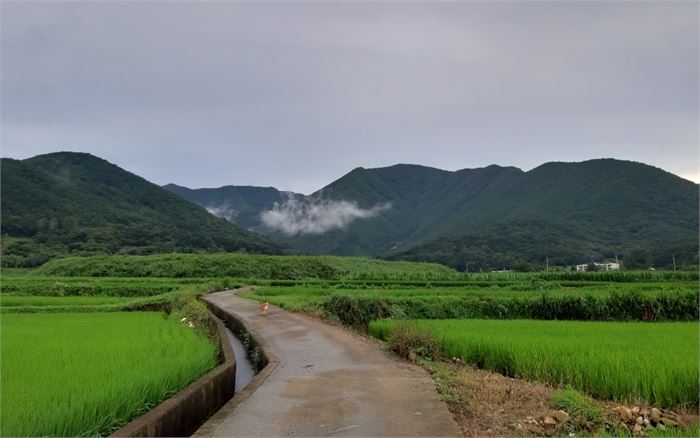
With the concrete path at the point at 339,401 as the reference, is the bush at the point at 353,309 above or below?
below

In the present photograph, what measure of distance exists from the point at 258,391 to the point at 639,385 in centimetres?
540

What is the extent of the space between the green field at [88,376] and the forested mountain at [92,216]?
8610cm

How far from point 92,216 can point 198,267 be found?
57969 mm

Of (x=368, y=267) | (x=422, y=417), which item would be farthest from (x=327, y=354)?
(x=368, y=267)

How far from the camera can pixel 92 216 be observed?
108 meters

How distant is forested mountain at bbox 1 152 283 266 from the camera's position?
93.6 metres

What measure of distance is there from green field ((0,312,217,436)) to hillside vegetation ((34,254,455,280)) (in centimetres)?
4882

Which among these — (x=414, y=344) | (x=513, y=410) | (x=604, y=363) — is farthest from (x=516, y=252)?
(x=513, y=410)

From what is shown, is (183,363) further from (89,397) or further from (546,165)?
(546,165)

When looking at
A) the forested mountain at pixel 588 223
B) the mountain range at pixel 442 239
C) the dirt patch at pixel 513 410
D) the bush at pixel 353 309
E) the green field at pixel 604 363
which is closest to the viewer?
the dirt patch at pixel 513 410

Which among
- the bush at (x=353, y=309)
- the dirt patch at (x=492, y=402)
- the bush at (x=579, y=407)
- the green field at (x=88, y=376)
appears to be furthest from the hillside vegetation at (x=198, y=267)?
the bush at (x=579, y=407)

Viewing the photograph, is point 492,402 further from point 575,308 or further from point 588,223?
point 588,223

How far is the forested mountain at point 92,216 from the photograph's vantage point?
93.6 metres

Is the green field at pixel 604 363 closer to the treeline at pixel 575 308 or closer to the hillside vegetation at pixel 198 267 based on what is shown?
the treeline at pixel 575 308
